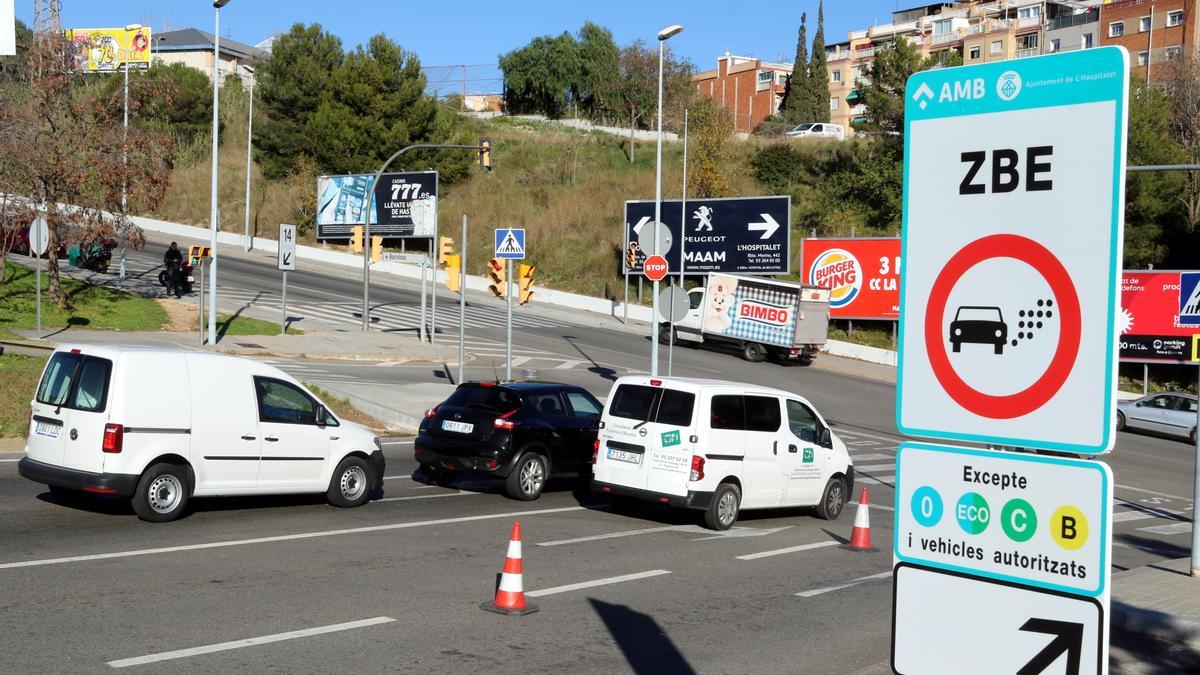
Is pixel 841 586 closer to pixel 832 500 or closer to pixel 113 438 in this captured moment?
pixel 832 500

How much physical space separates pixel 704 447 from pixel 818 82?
95983mm

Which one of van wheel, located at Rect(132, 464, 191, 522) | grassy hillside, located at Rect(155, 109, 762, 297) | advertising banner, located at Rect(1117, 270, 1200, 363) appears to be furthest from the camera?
grassy hillside, located at Rect(155, 109, 762, 297)

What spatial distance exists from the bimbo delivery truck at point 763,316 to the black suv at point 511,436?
2676 cm

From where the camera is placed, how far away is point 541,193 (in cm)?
7812

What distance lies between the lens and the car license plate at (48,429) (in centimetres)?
1288

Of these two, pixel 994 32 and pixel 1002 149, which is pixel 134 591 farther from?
pixel 994 32

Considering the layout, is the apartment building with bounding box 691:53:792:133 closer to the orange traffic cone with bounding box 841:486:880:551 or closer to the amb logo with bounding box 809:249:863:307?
the amb logo with bounding box 809:249:863:307

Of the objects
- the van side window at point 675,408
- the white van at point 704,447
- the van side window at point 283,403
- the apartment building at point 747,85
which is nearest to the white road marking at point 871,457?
the white van at point 704,447

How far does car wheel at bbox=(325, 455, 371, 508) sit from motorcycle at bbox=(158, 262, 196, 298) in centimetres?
3277

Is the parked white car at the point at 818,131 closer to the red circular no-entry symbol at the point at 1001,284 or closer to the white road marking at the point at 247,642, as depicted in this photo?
the white road marking at the point at 247,642

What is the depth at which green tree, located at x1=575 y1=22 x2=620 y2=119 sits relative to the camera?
326 feet

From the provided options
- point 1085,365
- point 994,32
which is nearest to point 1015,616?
point 1085,365

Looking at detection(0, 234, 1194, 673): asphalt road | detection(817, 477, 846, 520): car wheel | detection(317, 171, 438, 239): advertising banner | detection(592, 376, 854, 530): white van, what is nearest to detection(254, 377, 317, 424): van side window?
detection(0, 234, 1194, 673): asphalt road

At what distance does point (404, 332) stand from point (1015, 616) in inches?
1730
